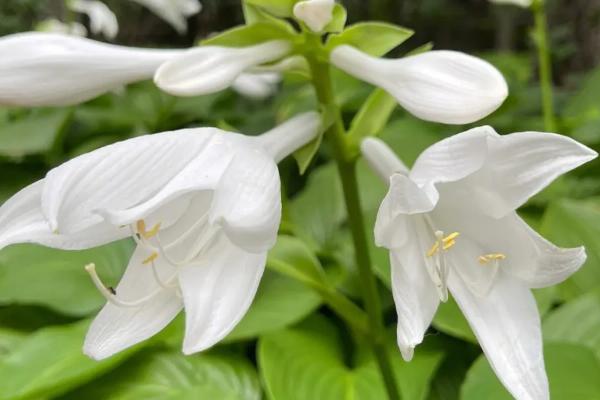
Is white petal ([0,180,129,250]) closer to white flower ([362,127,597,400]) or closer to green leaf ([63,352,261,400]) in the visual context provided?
white flower ([362,127,597,400])

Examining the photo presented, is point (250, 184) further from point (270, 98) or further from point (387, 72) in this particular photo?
point (270, 98)

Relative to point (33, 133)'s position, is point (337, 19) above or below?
above

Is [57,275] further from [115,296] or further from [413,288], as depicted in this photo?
[413,288]

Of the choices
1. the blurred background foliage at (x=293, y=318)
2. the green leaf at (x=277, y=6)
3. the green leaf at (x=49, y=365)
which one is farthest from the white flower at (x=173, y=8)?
the green leaf at (x=277, y=6)

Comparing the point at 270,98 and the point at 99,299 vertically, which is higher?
the point at 99,299

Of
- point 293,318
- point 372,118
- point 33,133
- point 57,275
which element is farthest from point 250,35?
point 33,133

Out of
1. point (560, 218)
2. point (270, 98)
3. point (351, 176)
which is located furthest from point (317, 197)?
point (270, 98)
